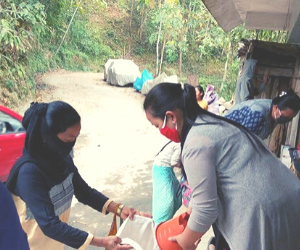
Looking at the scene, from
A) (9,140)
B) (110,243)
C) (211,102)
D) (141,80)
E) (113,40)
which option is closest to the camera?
(110,243)

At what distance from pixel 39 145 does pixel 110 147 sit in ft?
16.9

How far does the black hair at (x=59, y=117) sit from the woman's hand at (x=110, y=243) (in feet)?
1.87

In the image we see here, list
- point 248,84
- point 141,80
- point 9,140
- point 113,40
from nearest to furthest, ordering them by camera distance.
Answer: point 9,140
point 248,84
point 141,80
point 113,40

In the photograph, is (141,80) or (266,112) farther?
(141,80)

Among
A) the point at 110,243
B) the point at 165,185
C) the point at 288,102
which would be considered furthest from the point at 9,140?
the point at 288,102

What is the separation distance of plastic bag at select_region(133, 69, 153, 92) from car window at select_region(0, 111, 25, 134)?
944 centimetres

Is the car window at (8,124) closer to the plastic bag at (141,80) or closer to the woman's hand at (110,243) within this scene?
the woman's hand at (110,243)

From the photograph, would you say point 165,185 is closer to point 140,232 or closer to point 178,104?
point 140,232

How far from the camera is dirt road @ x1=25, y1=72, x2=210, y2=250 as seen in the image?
4091 mm

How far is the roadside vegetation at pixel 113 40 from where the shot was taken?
→ 7.93 m

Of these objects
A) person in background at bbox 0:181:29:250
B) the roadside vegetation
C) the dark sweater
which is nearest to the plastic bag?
the roadside vegetation

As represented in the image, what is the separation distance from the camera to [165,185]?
2.30 m

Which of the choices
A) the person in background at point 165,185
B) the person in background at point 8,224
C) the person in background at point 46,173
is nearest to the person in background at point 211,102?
the person in background at point 165,185

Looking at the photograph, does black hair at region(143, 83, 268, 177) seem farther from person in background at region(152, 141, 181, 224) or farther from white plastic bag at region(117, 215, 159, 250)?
person in background at region(152, 141, 181, 224)
